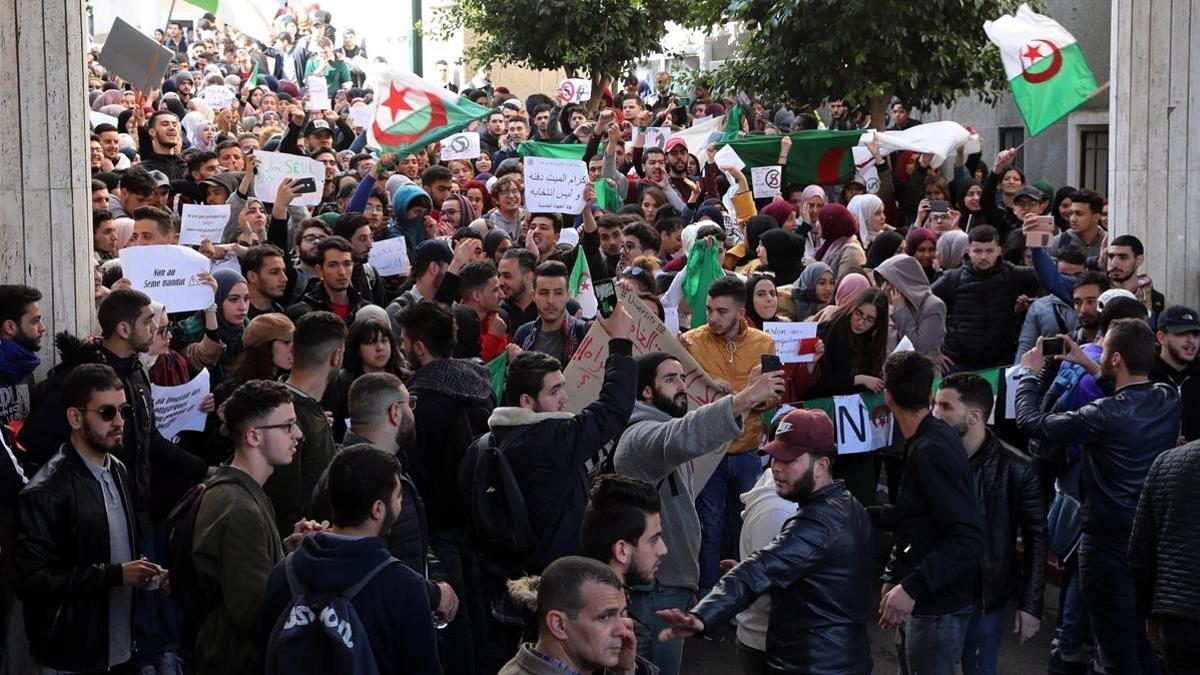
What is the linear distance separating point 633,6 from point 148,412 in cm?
1687

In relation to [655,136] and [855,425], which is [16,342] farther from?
[655,136]

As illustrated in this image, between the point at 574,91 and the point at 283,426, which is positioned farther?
the point at 574,91

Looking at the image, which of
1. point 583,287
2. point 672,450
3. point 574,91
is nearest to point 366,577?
point 672,450

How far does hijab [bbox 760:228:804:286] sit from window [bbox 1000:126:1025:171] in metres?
10.8

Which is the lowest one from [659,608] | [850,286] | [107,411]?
[659,608]

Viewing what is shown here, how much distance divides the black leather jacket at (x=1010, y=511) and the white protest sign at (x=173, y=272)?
4.11 m

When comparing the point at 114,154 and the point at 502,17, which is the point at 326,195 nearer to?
the point at 114,154

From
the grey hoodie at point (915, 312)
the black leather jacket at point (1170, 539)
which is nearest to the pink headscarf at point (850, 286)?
the grey hoodie at point (915, 312)

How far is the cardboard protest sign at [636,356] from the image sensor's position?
8125mm

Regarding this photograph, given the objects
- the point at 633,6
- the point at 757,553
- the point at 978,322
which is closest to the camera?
the point at 757,553

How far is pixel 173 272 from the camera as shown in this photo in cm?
849

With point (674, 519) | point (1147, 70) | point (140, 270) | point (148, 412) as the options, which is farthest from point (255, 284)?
Answer: point (1147, 70)

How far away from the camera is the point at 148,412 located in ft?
24.0

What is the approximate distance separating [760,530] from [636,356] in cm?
187
